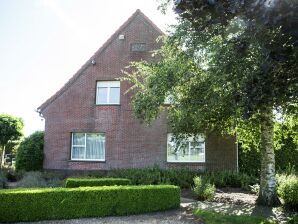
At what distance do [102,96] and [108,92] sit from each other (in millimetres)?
454

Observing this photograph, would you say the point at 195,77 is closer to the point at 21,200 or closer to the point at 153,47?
the point at 21,200

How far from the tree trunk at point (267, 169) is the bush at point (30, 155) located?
14.6 metres

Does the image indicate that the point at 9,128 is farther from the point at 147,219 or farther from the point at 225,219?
the point at 225,219

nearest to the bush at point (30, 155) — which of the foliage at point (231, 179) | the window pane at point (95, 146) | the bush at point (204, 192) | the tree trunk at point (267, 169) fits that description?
the window pane at point (95, 146)

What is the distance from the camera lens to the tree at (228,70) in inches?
282

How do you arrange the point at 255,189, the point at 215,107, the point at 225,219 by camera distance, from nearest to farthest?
the point at 225,219, the point at 215,107, the point at 255,189

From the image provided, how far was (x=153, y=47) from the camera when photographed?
2352 cm

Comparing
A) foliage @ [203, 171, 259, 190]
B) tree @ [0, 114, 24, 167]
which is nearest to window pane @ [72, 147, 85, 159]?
tree @ [0, 114, 24, 167]

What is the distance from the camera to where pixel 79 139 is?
23688mm

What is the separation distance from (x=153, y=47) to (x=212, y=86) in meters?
11.9

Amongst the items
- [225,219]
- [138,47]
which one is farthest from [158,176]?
[138,47]

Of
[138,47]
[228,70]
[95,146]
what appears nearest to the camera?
[228,70]

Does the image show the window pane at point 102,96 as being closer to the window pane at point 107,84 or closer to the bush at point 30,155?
the window pane at point 107,84

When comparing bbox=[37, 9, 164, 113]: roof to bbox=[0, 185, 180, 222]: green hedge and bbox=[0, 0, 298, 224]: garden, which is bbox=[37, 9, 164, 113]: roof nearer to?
bbox=[0, 0, 298, 224]: garden
